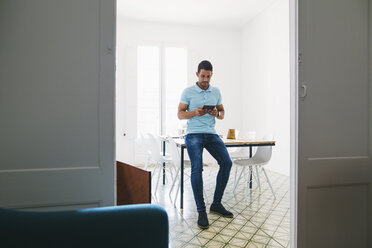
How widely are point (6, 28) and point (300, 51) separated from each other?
62.8 inches

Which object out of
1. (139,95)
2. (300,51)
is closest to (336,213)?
(300,51)

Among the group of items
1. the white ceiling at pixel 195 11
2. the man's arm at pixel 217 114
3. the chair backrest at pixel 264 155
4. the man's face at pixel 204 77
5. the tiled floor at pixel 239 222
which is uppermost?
the white ceiling at pixel 195 11

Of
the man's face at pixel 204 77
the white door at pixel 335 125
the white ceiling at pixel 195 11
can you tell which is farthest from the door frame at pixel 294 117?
the white ceiling at pixel 195 11

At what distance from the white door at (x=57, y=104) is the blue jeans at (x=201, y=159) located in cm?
142

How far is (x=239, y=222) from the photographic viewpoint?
2766 mm

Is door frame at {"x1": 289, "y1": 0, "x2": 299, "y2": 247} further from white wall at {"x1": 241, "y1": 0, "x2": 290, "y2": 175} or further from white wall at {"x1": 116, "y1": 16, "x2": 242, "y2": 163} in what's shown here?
white wall at {"x1": 116, "y1": 16, "x2": 242, "y2": 163}

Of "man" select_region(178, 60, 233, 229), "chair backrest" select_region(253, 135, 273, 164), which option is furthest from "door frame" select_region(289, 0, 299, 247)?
"chair backrest" select_region(253, 135, 273, 164)

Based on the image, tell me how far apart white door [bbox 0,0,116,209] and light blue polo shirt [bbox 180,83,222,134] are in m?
1.50

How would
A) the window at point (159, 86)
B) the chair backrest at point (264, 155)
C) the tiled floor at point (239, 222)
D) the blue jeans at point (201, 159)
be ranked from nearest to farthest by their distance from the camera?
the tiled floor at point (239, 222), the blue jeans at point (201, 159), the chair backrest at point (264, 155), the window at point (159, 86)

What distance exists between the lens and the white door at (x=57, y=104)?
1.28m

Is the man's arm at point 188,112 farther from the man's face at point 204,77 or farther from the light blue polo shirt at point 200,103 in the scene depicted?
the man's face at point 204,77

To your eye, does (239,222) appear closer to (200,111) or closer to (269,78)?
(200,111)

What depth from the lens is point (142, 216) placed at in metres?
0.97

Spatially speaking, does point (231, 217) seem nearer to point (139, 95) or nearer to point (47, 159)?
point (47, 159)
